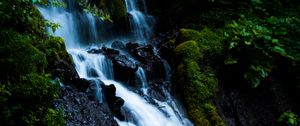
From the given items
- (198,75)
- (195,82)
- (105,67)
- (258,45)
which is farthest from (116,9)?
(258,45)

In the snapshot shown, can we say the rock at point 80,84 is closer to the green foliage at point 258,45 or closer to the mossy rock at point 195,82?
the mossy rock at point 195,82

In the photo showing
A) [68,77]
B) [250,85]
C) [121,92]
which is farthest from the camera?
[250,85]

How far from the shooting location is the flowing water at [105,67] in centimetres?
634

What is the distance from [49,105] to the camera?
418cm

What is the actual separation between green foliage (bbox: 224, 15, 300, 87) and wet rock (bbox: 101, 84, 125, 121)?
10.3ft

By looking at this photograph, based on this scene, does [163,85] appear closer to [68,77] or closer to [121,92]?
[121,92]

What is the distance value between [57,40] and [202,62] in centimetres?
353

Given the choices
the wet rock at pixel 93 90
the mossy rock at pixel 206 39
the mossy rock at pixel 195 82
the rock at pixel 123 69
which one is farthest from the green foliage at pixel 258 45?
the wet rock at pixel 93 90

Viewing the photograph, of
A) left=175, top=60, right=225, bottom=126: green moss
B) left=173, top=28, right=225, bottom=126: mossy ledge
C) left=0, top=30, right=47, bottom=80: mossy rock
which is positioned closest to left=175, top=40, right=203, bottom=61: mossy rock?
left=173, top=28, right=225, bottom=126: mossy ledge

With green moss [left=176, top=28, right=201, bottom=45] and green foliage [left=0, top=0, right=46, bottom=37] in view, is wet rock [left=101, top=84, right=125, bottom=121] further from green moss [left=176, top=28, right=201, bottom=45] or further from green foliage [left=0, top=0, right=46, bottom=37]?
green moss [left=176, top=28, right=201, bottom=45]

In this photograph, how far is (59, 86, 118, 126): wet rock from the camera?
477 cm

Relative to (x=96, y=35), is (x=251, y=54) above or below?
below

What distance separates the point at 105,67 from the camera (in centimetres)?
722

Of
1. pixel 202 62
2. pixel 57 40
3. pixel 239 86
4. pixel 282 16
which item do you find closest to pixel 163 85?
pixel 202 62
